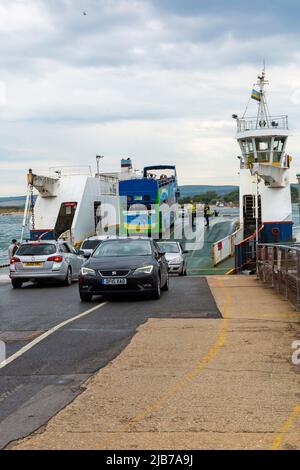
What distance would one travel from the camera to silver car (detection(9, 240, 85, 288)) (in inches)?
784

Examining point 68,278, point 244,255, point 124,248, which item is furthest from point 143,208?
point 124,248

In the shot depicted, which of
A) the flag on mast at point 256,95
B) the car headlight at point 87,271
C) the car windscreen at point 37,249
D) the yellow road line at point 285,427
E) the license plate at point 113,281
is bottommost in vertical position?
the yellow road line at point 285,427

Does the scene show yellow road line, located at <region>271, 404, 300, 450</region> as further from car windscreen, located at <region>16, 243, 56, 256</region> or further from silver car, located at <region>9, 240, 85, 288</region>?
car windscreen, located at <region>16, 243, 56, 256</region>

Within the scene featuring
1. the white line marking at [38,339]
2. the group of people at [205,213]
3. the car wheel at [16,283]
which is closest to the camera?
the white line marking at [38,339]

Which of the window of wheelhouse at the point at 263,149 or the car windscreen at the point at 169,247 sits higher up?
the window of wheelhouse at the point at 263,149

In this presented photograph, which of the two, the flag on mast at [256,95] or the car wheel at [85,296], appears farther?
the flag on mast at [256,95]

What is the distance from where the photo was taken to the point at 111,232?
4281 centimetres

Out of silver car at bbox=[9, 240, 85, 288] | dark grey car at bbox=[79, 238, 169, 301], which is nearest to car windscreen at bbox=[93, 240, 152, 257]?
dark grey car at bbox=[79, 238, 169, 301]

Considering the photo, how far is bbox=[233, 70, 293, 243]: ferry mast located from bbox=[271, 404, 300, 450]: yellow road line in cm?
3165

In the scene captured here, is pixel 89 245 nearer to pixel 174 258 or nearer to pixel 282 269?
pixel 174 258

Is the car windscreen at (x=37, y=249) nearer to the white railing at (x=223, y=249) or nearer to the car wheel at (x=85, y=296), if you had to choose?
the car wheel at (x=85, y=296)

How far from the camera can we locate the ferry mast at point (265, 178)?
38219 mm

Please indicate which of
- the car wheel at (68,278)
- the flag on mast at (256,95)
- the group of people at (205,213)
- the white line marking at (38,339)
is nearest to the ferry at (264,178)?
the flag on mast at (256,95)

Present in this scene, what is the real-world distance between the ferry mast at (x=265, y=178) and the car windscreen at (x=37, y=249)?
1899cm
